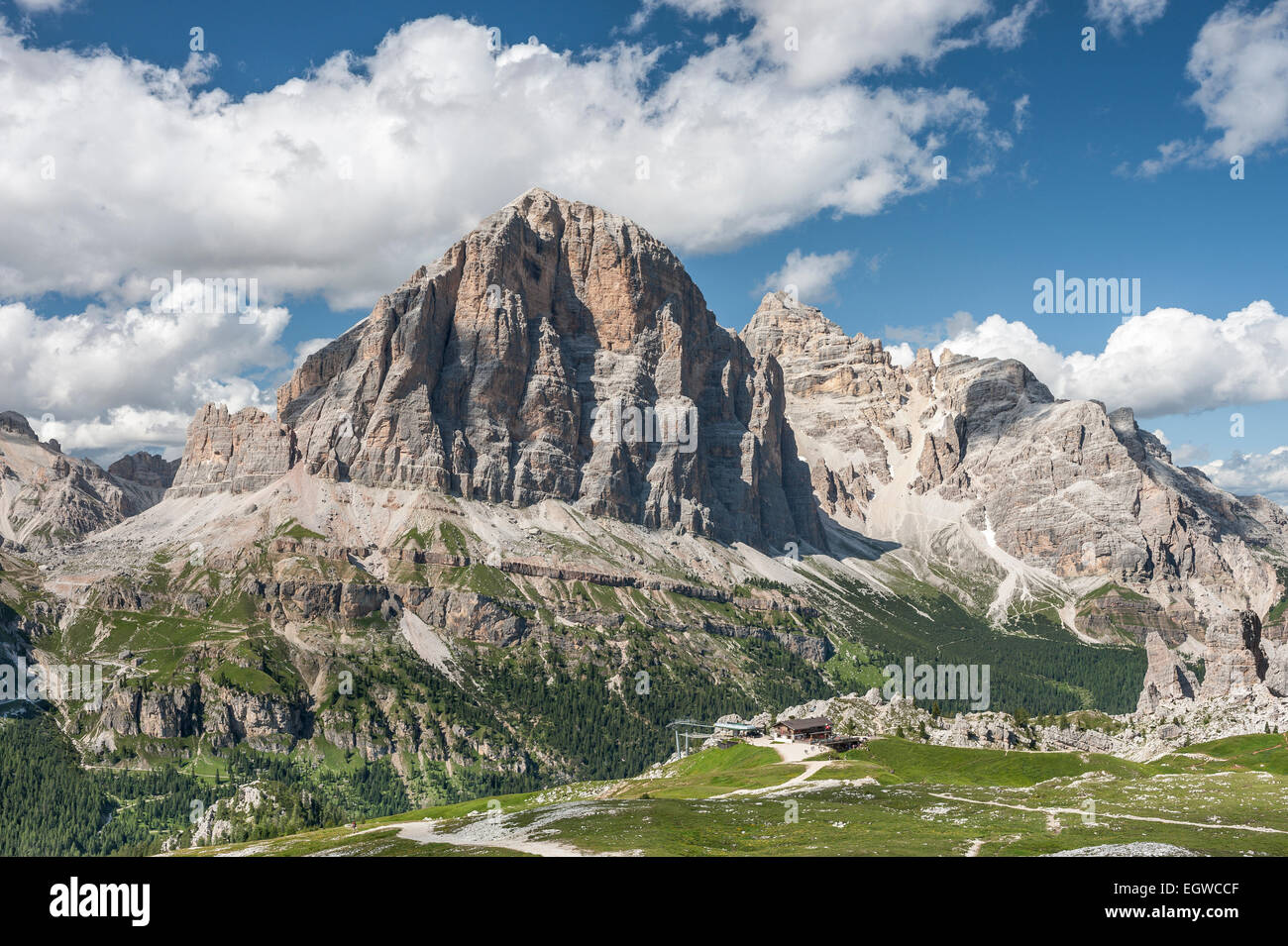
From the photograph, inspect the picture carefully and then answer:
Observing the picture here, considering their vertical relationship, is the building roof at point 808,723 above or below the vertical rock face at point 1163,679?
below

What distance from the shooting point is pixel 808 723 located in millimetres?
165375

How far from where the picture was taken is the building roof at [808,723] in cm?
16325

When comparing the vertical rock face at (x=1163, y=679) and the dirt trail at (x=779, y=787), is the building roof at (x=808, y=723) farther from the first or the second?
the vertical rock face at (x=1163, y=679)

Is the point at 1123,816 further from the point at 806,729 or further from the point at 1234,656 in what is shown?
the point at 1234,656

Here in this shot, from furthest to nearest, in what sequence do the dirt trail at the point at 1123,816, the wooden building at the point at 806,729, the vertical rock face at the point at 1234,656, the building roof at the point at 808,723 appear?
the vertical rock face at the point at 1234,656, the building roof at the point at 808,723, the wooden building at the point at 806,729, the dirt trail at the point at 1123,816

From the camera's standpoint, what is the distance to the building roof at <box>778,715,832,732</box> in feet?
536

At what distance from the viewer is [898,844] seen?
231 ft

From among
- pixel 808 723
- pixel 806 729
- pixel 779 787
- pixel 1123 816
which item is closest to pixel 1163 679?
pixel 808 723

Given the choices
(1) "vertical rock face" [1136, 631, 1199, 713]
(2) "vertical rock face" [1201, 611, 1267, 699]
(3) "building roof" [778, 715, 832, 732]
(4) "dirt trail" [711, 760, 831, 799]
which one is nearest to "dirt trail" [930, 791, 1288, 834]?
(4) "dirt trail" [711, 760, 831, 799]

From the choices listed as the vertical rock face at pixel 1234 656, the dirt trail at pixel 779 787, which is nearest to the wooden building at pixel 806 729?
the dirt trail at pixel 779 787

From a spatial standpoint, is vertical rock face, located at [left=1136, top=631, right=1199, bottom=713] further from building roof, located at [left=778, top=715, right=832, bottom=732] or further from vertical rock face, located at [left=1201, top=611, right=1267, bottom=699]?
building roof, located at [left=778, top=715, right=832, bottom=732]

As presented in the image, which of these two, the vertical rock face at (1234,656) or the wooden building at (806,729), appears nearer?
the wooden building at (806,729)
